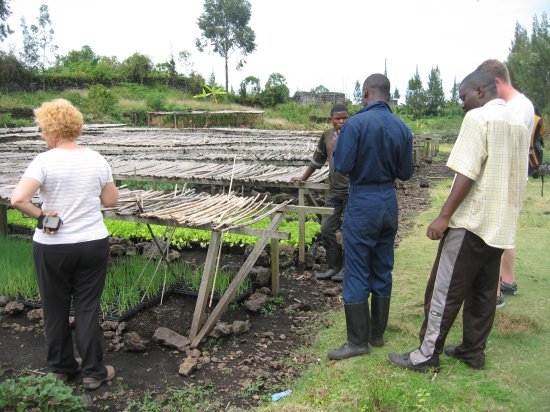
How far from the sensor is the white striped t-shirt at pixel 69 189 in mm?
3031

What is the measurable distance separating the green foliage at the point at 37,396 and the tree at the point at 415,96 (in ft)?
140

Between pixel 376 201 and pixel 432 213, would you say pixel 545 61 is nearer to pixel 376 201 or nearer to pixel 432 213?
pixel 432 213

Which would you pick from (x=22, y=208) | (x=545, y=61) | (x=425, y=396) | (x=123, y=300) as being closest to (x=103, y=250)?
(x=22, y=208)

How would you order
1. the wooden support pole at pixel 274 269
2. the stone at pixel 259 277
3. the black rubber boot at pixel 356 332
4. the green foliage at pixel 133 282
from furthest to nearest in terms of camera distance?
the stone at pixel 259 277 < the wooden support pole at pixel 274 269 < the green foliage at pixel 133 282 < the black rubber boot at pixel 356 332

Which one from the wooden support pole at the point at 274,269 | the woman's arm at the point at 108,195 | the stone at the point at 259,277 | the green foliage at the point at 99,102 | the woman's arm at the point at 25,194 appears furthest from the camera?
the green foliage at the point at 99,102

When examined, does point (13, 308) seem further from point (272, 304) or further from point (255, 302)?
point (272, 304)

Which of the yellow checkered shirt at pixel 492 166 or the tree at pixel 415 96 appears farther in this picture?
the tree at pixel 415 96

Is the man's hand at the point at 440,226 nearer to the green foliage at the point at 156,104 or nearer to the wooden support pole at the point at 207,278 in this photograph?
the wooden support pole at the point at 207,278

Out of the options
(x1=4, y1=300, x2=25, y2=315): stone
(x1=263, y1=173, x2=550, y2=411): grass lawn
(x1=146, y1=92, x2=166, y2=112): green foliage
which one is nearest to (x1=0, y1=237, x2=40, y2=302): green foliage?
(x1=4, y1=300, x2=25, y2=315): stone

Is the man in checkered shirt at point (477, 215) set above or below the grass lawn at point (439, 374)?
above

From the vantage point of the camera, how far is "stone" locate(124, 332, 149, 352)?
3.99m

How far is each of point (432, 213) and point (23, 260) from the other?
7.23 meters

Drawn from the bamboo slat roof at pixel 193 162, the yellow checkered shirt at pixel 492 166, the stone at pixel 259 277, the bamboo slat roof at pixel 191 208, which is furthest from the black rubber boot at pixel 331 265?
the yellow checkered shirt at pixel 492 166

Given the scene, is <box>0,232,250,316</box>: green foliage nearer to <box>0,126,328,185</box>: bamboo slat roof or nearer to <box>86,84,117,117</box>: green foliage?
<box>0,126,328,185</box>: bamboo slat roof
